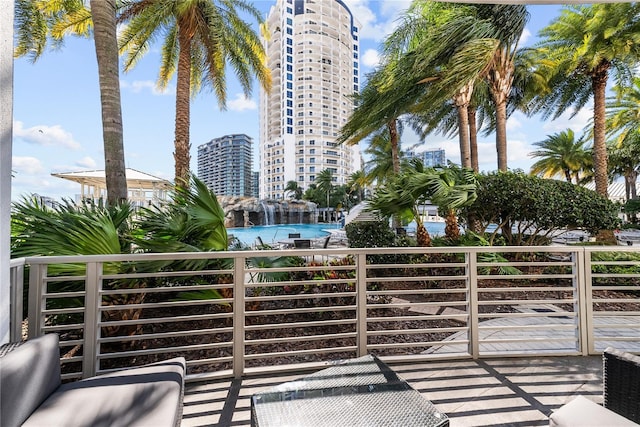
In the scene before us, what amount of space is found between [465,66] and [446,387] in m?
6.37

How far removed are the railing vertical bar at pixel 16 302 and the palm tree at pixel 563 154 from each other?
97.1ft

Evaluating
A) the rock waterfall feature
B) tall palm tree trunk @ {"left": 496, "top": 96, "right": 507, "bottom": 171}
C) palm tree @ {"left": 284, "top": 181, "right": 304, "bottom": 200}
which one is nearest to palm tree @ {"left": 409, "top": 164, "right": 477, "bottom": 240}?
tall palm tree trunk @ {"left": 496, "top": 96, "right": 507, "bottom": 171}

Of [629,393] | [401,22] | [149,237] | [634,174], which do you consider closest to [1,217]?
[149,237]

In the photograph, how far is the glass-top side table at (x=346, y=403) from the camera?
4.04 feet

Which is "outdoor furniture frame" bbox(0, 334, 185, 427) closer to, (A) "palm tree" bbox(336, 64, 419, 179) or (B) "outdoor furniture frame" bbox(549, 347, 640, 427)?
(B) "outdoor furniture frame" bbox(549, 347, 640, 427)

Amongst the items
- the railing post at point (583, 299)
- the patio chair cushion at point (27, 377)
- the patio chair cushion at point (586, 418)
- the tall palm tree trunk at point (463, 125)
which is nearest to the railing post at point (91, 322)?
the patio chair cushion at point (27, 377)

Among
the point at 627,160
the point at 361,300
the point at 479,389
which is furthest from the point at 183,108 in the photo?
the point at 627,160

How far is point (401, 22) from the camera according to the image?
7.74 meters

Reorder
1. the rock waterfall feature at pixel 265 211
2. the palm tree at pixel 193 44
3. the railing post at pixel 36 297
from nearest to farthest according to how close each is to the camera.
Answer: the railing post at pixel 36 297 → the palm tree at pixel 193 44 → the rock waterfall feature at pixel 265 211

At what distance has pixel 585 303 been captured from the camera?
2.65 m

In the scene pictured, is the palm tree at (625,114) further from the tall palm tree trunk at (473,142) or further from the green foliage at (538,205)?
the green foliage at (538,205)

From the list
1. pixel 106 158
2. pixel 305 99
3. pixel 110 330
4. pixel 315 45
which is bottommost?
pixel 110 330

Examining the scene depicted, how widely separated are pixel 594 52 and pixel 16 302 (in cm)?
1303

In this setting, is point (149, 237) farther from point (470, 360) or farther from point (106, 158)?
point (470, 360)
